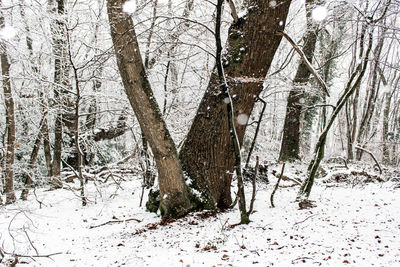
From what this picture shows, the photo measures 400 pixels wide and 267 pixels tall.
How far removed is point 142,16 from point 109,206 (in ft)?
14.7

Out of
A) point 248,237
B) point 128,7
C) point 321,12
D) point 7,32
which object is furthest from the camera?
point 7,32

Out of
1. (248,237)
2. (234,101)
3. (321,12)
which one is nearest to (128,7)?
(234,101)

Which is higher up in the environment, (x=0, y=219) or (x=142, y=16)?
(x=142, y=16)

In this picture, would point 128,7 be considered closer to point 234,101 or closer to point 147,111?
point 147,111

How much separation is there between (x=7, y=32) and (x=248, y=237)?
7220 millimetres

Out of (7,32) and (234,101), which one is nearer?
(234,101)

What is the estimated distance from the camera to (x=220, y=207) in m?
4.12

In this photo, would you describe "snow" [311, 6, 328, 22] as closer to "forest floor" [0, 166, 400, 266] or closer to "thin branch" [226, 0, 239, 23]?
"thin branch" [226, 0, 239, 23]

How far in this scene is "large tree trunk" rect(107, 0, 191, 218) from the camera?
12.1 ft

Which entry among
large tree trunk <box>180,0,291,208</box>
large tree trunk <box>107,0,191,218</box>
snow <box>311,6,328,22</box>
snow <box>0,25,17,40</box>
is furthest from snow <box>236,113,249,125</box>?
snow <box>0,25,17,40</box>

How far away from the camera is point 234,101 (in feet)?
12.6

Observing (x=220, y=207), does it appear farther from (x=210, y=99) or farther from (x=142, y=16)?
(x=142, y=16)

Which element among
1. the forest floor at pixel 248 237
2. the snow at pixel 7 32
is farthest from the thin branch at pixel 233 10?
the snow at pixel 7 32

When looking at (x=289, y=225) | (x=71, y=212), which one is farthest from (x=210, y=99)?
(x=71, y=212)
